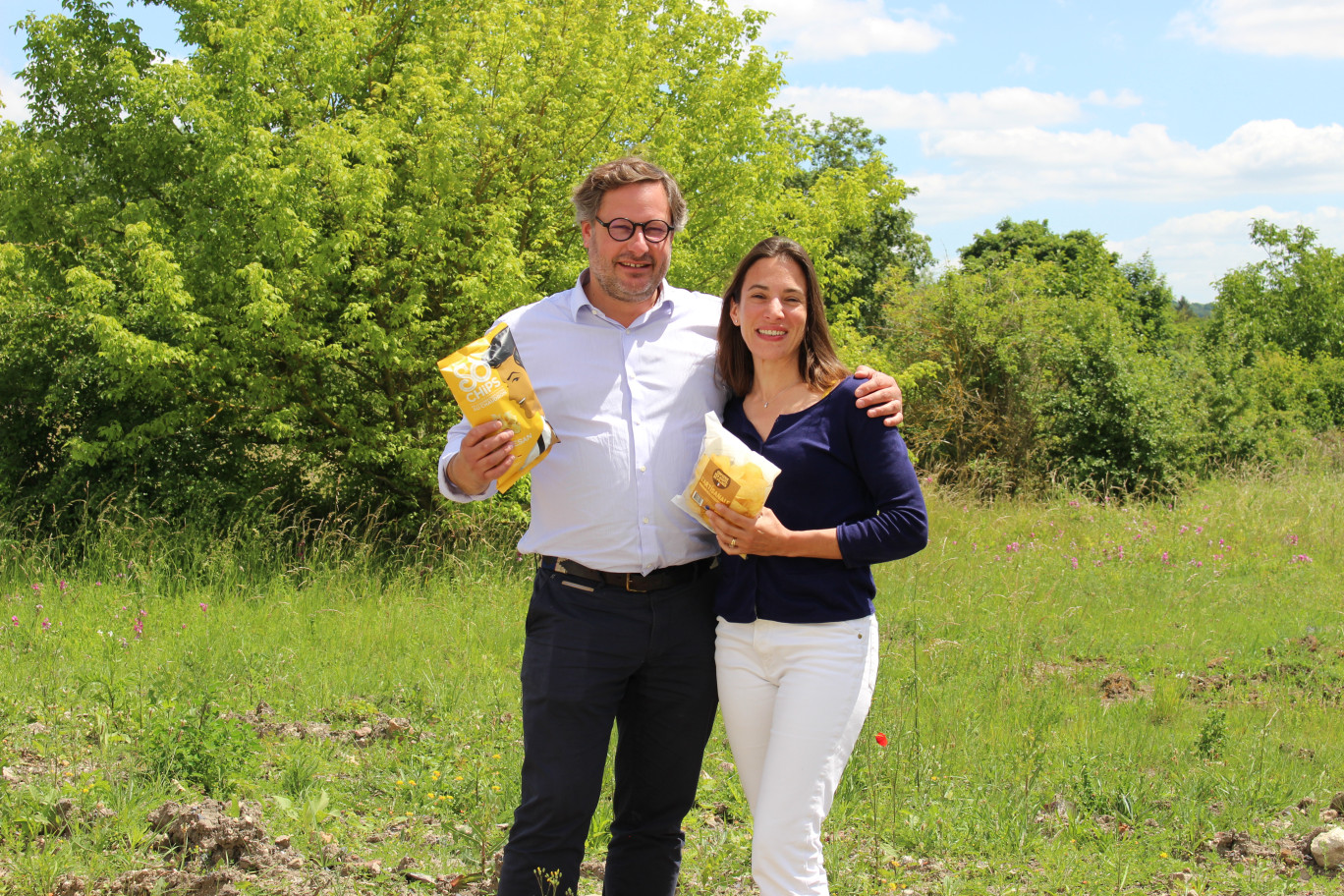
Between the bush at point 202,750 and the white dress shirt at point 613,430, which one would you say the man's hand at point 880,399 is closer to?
the white dress shirt at point 613,430

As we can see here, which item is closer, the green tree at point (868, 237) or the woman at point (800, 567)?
the woman at point (800, 567)

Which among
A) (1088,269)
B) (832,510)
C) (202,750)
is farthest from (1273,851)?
(1088,269)

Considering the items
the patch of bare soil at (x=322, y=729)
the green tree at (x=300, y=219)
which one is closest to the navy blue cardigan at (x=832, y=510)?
the patch of bare soil at (x=322, y=729)

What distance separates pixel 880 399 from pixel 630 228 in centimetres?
85

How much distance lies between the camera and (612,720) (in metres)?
2.81

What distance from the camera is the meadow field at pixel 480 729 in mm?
3496

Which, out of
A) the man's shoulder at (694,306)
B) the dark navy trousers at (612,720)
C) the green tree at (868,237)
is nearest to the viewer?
the dark navy trousers at (612,720)

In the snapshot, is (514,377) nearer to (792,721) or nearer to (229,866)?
(792,721)

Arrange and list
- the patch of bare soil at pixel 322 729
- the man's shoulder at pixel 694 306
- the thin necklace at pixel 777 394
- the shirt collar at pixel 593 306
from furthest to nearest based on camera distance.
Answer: the patch of bare soil at pixel 322 729 < the man's shoulder at pixel 694 306 < the shirt collar at pixel 593 306 < the thin necklace at pixel 777 394

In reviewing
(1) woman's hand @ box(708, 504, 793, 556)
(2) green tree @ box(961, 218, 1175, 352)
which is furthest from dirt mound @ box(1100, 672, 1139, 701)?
(2) green tree @ box(961, 218, 1175, 352)

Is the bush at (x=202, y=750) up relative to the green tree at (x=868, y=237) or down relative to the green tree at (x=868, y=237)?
down

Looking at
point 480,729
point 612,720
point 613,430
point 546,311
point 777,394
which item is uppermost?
point 546,311

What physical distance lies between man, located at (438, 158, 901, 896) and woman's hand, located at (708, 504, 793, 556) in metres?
0.27

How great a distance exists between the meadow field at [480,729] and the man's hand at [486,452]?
5.18 ft
